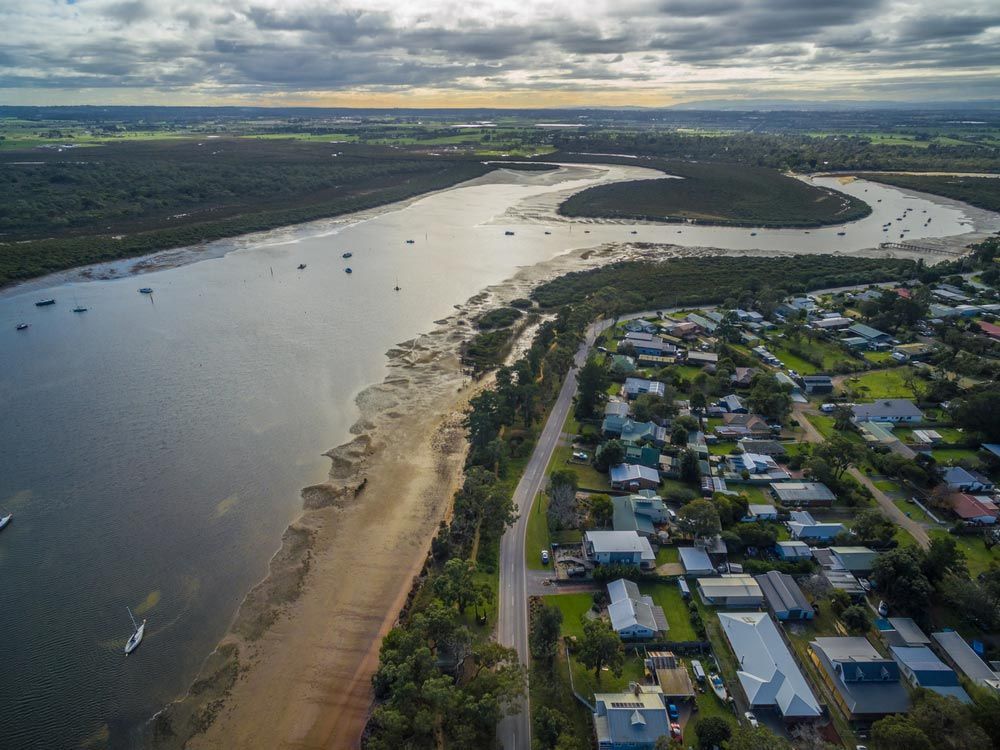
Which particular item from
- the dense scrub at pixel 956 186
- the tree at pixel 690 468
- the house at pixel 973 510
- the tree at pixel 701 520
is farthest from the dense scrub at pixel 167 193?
the dense scrub at pixel 956 186

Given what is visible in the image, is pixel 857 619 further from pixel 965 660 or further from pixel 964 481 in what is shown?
pixel 964 481

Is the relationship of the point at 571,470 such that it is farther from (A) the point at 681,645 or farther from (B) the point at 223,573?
(B) the point at 223,573

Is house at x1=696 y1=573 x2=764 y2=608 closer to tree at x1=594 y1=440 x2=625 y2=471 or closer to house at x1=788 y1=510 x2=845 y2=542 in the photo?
house at x1=788 y1=510 x2=845 y2=542

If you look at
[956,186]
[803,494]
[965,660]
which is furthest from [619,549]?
[956,186]

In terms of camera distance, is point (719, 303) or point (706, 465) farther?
point (719, 303)

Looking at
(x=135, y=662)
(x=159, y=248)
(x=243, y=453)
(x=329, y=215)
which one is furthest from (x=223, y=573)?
(x=329, y=215)

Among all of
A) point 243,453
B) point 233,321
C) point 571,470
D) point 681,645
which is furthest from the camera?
point 233,321

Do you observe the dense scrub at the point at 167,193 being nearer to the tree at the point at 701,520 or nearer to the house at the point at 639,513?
the house at the point at 639,513
